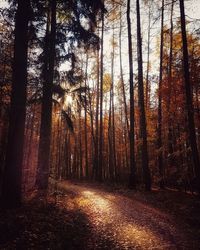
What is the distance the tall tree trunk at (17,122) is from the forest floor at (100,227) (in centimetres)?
66

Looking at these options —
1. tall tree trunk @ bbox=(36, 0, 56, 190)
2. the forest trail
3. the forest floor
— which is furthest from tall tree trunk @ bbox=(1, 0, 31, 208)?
tall tree trunk @ bbox=(36, 0, 56, 190)

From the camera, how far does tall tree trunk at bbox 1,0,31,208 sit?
24.6ft

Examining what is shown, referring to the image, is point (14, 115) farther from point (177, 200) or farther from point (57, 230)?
point (177, 200)

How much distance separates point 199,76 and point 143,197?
7.42 m

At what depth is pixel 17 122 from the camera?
25.5 ft

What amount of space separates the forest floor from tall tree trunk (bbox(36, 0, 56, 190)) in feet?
6.78

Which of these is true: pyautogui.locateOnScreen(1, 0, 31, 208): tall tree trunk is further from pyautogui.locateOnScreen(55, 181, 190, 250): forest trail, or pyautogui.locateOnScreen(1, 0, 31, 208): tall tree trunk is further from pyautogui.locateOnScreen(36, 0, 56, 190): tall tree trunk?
pyautogui.locateOnScreen(36, 0, 56, 190): tall tree trunk

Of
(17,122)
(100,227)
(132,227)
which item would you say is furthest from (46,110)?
(132,227)

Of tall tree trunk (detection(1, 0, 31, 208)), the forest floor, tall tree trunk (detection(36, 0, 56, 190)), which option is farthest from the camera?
tall tree trunk (detection(36, 0, 56, 190))

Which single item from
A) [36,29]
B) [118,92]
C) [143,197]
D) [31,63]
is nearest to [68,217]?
[143,197]

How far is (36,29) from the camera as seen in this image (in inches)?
428

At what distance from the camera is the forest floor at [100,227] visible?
5223 mm

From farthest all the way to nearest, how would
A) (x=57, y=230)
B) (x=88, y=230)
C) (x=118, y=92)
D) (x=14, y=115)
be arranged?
(x=118, y=92)
(x=14, y=115)
(x=88, y=230)
(x=57, y=230)

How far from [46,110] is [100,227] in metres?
7.17
